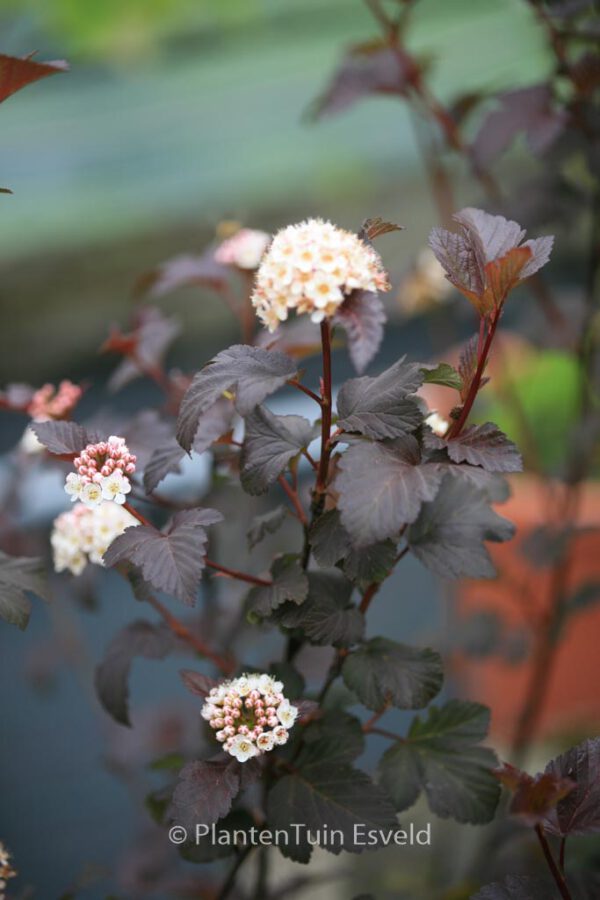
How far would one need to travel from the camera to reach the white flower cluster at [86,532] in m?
0.71

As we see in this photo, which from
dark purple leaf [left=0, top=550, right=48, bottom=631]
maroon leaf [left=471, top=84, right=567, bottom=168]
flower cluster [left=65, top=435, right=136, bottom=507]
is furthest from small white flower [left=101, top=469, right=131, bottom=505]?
maroon leaf [left=471, top=84, right=567, bottom=168]

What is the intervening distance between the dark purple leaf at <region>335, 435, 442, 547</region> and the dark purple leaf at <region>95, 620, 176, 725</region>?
0.29 m

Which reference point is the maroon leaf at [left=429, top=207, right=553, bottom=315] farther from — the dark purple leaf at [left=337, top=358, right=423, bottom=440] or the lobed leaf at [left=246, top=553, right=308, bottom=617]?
the lobed leaf at [left=246, top=553, right=308, bottom=617]

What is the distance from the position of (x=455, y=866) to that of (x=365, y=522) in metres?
0.94

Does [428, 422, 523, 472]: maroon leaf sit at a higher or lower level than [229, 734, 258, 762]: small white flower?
higher

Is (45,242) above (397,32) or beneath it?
beneath

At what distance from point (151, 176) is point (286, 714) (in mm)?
2326

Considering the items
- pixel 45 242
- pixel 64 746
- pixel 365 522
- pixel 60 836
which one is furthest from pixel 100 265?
pixel 365 522

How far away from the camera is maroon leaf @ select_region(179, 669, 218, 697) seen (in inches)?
24.6

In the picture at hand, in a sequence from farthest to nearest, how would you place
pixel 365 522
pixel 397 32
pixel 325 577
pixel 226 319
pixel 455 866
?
pixel 226 319 < pixel 455 866 < pixel 397 32 < pixel 325 577 < pixel 365 522

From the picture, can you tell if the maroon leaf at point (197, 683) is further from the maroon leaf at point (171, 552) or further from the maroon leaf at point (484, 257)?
the maroon leaf at point (484, 257)

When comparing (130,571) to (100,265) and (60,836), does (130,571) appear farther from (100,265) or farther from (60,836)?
(100,265)

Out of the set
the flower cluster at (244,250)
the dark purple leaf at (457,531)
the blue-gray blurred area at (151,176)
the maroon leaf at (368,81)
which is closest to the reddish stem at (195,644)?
the dark purple leaf at (457,531)

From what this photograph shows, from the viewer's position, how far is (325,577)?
68cm
